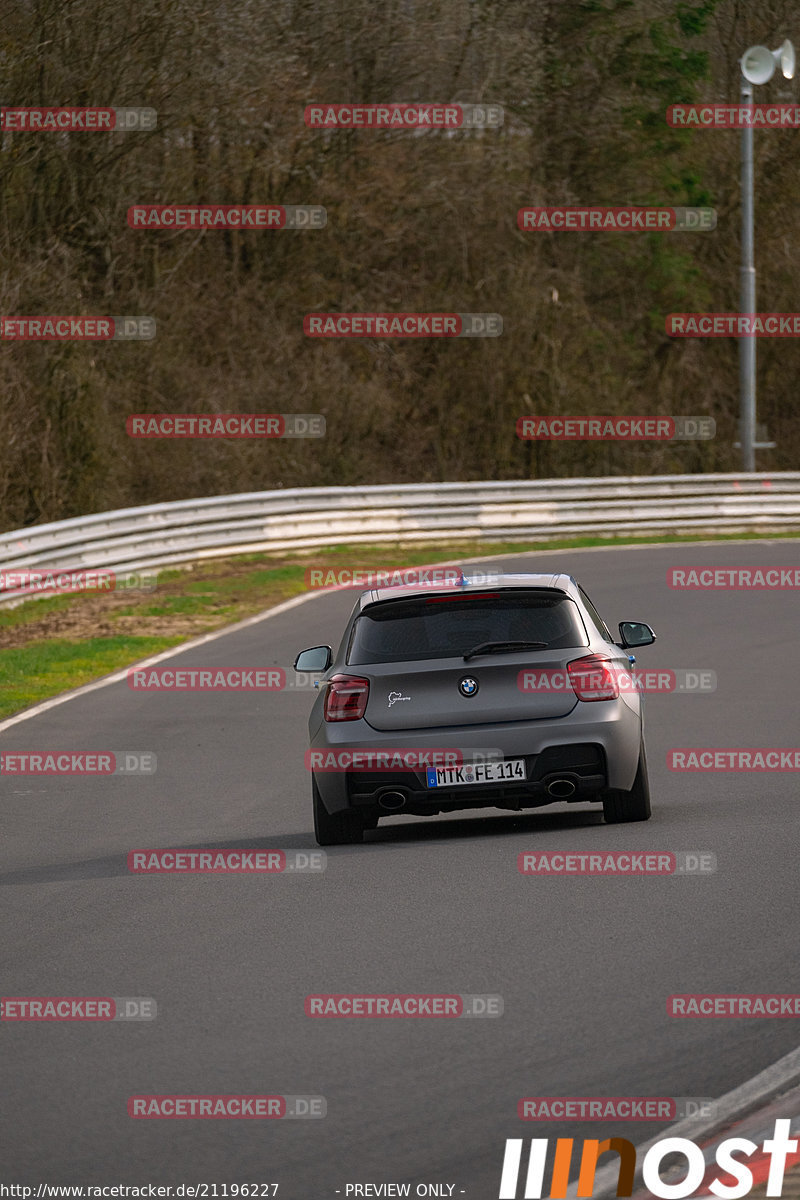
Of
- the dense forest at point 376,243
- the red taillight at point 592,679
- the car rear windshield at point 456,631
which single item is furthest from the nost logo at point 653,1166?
the dense forest at point 376,243

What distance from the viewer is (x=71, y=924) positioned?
8.59 meters

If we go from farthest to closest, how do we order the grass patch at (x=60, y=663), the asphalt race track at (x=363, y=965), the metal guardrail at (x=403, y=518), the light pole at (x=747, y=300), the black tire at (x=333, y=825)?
the light pole at (x=747, y=300)
the metal guardrail at (x=403, y=518)
the grass patch at (x=60, y=663)
the black tire at (x=333, y=825)
the asphalt race track at (x=363, y=965)

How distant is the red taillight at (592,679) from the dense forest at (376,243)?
67.2 ft

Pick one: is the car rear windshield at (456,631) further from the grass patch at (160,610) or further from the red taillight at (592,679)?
the grass patch at (160,610)

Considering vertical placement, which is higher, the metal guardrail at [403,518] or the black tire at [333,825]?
the metal guardrail at [403,518]

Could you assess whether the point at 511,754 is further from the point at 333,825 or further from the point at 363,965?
the point at 363,965

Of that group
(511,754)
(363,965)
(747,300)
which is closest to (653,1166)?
(363,965)

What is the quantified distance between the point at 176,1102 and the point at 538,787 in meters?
4.51

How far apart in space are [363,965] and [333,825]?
9.46ft

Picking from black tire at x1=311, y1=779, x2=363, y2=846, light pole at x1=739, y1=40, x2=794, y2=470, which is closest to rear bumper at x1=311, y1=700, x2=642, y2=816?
black tire at x1=311, y1=779, x2=363, y2=846

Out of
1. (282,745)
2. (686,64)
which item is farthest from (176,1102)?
(686,64)

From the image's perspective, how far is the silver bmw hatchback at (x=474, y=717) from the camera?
10.1 m

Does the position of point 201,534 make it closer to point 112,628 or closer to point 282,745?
point 112,628

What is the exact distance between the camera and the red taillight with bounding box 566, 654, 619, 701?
10266mm
